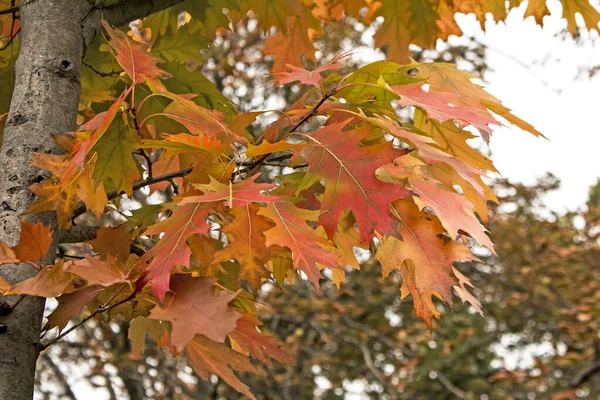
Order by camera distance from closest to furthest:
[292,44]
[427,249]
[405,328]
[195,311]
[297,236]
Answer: [195,311] → [297,236] → [427,249] → [292,44] → [405,328]

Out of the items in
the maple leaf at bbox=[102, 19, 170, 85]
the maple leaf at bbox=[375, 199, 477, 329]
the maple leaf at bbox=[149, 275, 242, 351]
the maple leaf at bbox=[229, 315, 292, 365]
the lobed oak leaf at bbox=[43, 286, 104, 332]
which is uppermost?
the maple leaf at bbox=[102, 19, 170, 85]

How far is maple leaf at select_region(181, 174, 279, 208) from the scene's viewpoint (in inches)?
38.0

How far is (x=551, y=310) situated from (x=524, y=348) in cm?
317

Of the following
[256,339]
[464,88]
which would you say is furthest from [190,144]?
[464,88]

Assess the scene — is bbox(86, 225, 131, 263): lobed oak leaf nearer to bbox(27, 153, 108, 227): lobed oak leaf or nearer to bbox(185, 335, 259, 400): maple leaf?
bbox(27, 153, 108, 227): lobed oak leaf

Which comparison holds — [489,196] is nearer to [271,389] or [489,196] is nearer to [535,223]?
[271,389]

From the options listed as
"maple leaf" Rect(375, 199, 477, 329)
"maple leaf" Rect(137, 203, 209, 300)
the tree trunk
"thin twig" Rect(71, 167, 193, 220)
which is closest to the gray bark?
the tree trunk

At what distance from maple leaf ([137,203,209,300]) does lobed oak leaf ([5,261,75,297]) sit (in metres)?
0.11

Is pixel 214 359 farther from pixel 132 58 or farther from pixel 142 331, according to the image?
pixel 132 58

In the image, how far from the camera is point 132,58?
46.9 inches

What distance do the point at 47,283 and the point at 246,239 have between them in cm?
31

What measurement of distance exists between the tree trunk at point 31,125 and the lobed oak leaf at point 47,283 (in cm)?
11

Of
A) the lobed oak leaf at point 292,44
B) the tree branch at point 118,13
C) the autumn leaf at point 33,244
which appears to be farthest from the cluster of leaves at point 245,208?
the lobed oak leaf at point 292,44

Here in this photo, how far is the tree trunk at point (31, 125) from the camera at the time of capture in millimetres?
1030
